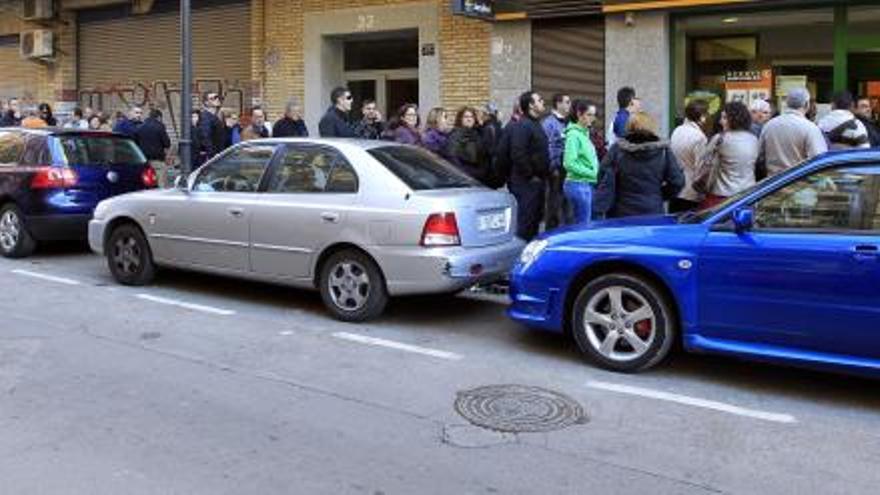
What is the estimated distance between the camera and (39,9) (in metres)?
22.2

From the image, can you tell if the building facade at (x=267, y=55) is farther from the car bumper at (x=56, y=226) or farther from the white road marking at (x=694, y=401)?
the white road marking at (x=694, y=401)

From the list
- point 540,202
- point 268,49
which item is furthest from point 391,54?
point 540,202

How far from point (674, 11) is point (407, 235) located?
21.4ft

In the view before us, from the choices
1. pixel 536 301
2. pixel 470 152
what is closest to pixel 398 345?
pixel 536 301

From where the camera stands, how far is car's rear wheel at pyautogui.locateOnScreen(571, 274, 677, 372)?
267 inches

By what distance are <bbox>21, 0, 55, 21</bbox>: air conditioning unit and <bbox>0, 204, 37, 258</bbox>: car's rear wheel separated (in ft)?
37.6

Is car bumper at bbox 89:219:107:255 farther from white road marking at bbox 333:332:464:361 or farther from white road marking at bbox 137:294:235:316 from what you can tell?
white road marking at bbox 333:332:464:361

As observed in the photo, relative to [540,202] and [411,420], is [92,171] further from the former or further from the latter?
[411,420]

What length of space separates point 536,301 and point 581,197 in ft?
10.3

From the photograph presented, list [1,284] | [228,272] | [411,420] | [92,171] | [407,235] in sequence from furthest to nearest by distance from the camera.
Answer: [92,171] → [1,284] → [228,272] → [407,235] → [411,420]

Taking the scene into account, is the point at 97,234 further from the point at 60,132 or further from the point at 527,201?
the point at 527,201

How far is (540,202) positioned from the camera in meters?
10.7

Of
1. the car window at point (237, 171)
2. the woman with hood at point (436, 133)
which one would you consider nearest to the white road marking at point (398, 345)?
the car window at point (237, 171)

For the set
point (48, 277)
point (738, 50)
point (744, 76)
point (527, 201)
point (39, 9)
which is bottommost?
point (48, 277)
